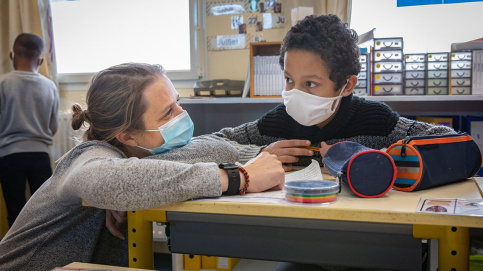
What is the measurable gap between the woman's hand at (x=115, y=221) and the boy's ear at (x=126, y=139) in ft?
0.64

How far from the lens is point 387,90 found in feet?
8.79

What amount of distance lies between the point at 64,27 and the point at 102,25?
37 centimetres

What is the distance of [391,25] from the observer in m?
3.11

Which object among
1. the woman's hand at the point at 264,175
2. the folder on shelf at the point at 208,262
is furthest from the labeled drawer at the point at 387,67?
the woman's hand at the point at 264,175

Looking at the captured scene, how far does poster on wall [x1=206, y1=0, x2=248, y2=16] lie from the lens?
10.9 ft


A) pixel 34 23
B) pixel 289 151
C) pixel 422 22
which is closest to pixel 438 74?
pixel 422 22

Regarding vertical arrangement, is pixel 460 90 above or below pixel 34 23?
below

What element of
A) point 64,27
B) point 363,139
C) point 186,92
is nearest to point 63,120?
point 64,27

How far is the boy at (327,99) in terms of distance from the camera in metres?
1.54

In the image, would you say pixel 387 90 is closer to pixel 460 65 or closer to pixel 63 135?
pixel 460 65

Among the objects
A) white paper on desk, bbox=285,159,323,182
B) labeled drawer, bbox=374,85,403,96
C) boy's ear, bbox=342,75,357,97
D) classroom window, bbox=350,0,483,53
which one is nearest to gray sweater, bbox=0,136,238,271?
white paper on desk, bbox=285,159,323,182

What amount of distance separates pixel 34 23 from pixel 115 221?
3.00 meters

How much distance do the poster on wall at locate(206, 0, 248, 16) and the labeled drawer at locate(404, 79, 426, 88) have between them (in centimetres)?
126

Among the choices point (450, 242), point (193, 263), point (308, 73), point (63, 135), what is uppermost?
point (308, 73)
